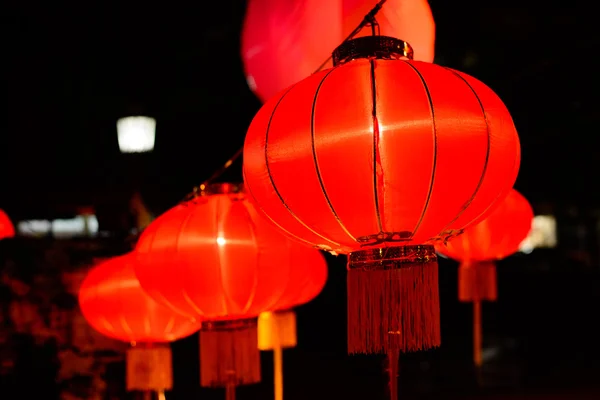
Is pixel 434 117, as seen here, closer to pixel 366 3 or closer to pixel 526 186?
pixel 366 3

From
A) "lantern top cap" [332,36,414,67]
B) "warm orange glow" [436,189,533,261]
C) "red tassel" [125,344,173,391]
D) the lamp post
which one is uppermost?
the lamp post

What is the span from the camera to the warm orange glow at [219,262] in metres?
2.23

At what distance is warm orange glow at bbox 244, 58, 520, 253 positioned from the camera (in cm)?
151

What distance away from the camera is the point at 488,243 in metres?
3.38

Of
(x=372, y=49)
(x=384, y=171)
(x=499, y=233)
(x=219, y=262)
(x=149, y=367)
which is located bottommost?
(x=149, y=367)

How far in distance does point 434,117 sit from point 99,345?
3550mm

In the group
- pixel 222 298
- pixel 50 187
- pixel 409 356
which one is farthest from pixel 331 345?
pixel 222 298

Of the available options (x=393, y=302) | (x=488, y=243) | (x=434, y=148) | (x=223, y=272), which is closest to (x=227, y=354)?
(x=223, y=272)

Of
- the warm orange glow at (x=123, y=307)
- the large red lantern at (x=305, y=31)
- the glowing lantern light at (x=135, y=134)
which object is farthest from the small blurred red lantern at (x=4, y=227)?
the large red lantern at (x=305, y=31)

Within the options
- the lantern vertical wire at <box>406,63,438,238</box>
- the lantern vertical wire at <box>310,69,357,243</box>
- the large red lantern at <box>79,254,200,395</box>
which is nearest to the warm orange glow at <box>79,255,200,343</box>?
the large red lantern at <box>79,254,200,395</box>

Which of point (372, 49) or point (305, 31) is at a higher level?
point (305, 31)

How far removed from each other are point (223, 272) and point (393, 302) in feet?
2.48

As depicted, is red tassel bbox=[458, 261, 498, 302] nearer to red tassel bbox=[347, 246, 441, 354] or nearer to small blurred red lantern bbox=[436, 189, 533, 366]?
small blurred red lantern bbox=[436, 189, 533, 366]

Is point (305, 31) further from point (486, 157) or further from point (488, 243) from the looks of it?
point (488, 243)
